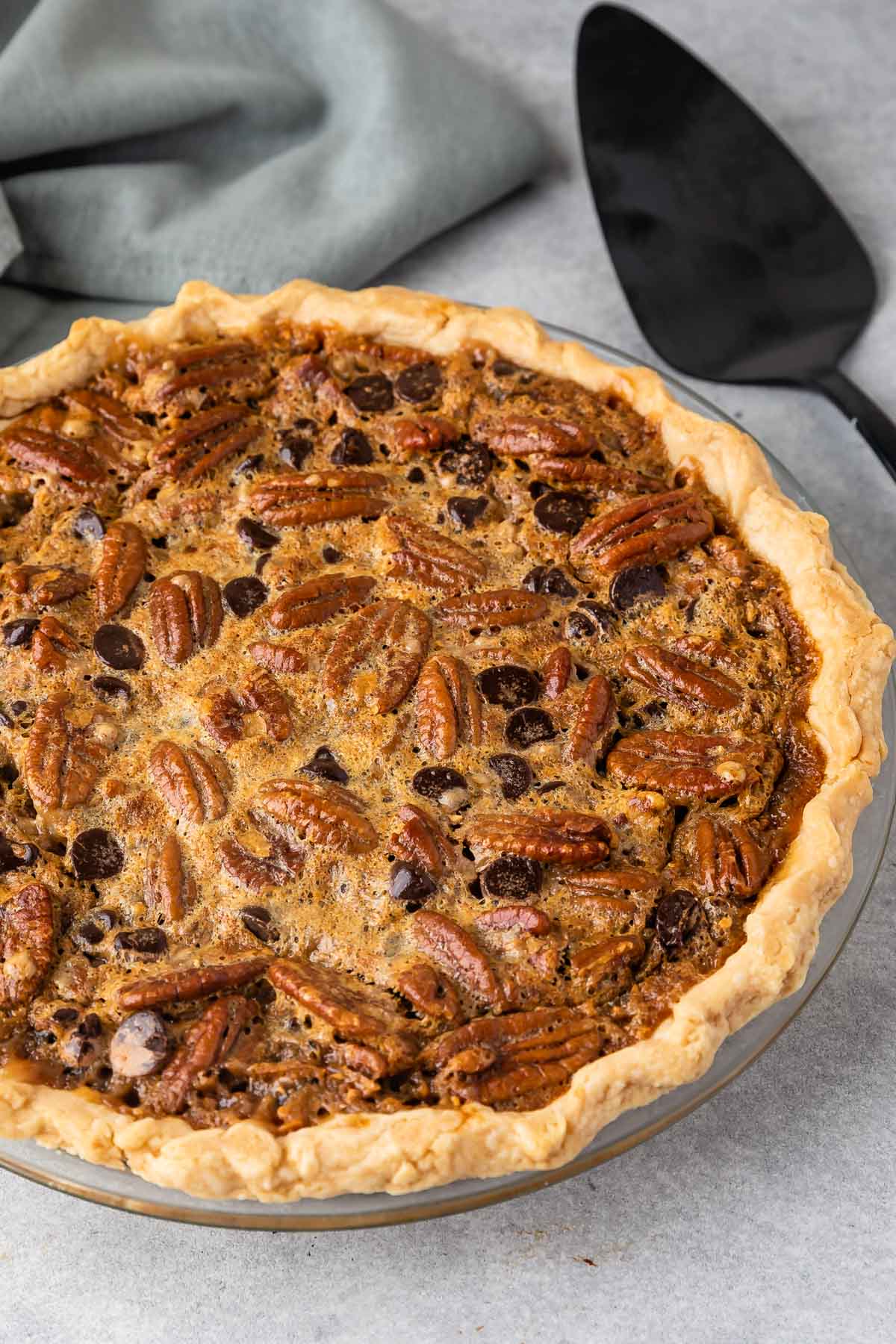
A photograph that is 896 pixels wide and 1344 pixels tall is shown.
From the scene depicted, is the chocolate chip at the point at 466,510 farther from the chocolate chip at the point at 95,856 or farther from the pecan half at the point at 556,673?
the chocolate chip at the point at 95,856

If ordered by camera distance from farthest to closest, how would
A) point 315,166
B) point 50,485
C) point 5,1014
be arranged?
1. point 315,166
2. point 50,485
3. point 5,1014

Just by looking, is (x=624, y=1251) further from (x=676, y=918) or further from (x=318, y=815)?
(x=318, y=815)

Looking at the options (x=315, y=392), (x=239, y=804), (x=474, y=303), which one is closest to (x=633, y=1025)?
(x=239, y=804)

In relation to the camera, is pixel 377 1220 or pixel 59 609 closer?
pixel 377 1220

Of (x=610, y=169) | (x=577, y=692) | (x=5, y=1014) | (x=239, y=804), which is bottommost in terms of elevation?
(x=5, y=1014)

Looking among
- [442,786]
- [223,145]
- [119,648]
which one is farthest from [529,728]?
[223,145]

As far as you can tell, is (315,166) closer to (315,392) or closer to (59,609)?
(315,392)
